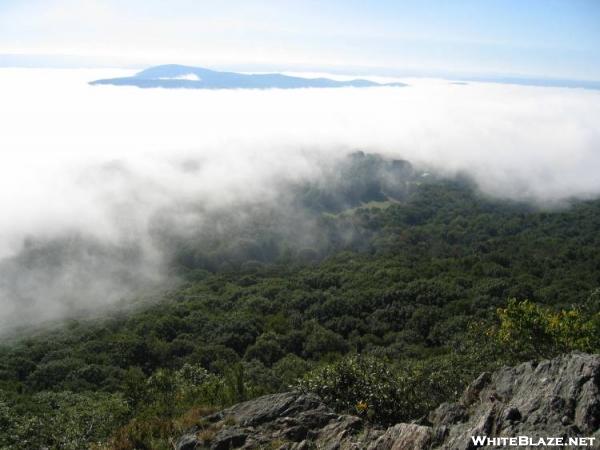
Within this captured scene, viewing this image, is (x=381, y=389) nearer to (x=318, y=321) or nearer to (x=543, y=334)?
(x=543, y=334)

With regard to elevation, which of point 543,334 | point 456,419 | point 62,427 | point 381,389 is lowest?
point 62,427

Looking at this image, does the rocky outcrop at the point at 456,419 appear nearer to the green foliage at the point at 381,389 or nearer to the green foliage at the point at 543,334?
the green foliage at the point at 381,389

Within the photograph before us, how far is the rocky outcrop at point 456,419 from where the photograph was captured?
657 inches

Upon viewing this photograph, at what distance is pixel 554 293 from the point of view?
287 ft

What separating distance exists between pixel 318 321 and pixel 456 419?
220 ft

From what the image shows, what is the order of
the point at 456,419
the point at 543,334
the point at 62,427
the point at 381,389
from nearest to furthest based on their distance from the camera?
the point at 456,419 → the point at 381,389 → the point at 543,334 → the point at 62,427

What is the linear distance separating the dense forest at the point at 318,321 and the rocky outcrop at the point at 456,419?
2.36 meters

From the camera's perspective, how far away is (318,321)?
283ft

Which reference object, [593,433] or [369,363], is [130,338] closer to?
[369,363]

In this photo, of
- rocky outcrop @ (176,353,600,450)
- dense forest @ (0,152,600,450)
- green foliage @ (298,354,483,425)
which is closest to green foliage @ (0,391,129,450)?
dense forest @ (0,152,600,450)

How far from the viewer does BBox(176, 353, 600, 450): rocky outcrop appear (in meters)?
16.7

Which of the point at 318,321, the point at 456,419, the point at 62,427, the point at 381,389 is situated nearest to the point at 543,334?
the point at 381,389

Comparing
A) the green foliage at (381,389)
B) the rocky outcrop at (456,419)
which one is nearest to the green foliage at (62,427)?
the rocky outcrop at (456,419)

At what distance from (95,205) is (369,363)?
19024 centimetres
